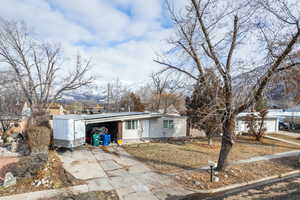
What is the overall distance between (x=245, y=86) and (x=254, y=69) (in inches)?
25.4

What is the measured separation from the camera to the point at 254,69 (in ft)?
17.4

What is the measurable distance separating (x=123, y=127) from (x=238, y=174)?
935cm

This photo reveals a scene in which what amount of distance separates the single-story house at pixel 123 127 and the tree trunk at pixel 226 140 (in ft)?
26.0

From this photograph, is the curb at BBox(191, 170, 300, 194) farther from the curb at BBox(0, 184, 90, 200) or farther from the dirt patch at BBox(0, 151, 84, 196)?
the dirt patch at BBox(0, 151, 84, 196)

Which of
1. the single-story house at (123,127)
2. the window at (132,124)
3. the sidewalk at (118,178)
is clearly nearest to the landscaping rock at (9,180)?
the sidewalk at (118,178)

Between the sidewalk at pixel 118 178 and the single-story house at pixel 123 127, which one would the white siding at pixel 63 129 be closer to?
the single-story house at pixel 123 127

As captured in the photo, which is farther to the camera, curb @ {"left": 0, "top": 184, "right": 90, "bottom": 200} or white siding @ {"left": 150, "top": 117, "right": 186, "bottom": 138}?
white siding @ {"left": 150, "top": 117, "right": 186, "bottom": 138}

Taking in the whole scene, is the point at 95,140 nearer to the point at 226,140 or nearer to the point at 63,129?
the point at 63,129

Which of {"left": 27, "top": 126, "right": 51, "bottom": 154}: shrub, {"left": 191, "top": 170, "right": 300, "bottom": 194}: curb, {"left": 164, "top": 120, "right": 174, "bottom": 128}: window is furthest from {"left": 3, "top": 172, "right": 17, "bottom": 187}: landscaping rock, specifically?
{"left": 164, "top": 120, "right": 174, "bottom": 128}: window

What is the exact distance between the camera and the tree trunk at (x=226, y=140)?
6895mm

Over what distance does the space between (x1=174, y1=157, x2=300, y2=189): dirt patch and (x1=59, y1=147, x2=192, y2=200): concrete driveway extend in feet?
2.36

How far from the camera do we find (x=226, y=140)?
7129 mm

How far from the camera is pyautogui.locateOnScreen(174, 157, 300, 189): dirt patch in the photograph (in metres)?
6.35

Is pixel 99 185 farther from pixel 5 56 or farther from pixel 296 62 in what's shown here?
pixel 5 56
